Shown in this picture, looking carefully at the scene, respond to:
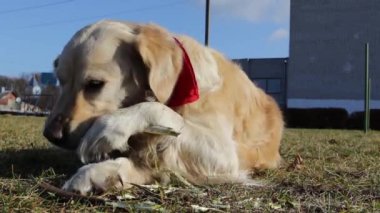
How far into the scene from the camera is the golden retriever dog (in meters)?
3.14

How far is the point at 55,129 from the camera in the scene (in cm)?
316

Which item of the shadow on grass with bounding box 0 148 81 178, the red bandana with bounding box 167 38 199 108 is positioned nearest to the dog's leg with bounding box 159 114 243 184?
the red bandana with bounding box 167 38 199 108

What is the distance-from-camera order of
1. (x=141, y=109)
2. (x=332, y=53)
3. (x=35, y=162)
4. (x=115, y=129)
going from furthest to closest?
(x=332, y=53)
(x=35, y=162)
(x=141, y=109)
(x=115, y=129)

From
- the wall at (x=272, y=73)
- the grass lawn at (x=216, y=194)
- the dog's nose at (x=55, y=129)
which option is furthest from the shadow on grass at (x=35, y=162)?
the wall at (x=272, y=73)

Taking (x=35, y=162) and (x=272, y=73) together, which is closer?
(x=35, y=162)

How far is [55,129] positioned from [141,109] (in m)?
0.48

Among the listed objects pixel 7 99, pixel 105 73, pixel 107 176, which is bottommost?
pixel 7 99

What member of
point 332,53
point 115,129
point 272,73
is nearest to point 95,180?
point 115,129

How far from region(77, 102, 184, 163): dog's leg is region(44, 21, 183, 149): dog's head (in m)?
0.09

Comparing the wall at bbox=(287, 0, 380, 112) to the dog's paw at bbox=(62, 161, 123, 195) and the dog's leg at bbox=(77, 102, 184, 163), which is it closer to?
the dog's leg at bbox=(77, 102, 184, 163)

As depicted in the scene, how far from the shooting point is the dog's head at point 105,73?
321 cm

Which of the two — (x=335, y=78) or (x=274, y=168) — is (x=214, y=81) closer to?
(x=274, y=168)

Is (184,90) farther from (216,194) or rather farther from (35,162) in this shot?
(35,162)

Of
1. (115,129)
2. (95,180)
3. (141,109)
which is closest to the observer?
(95,180)
